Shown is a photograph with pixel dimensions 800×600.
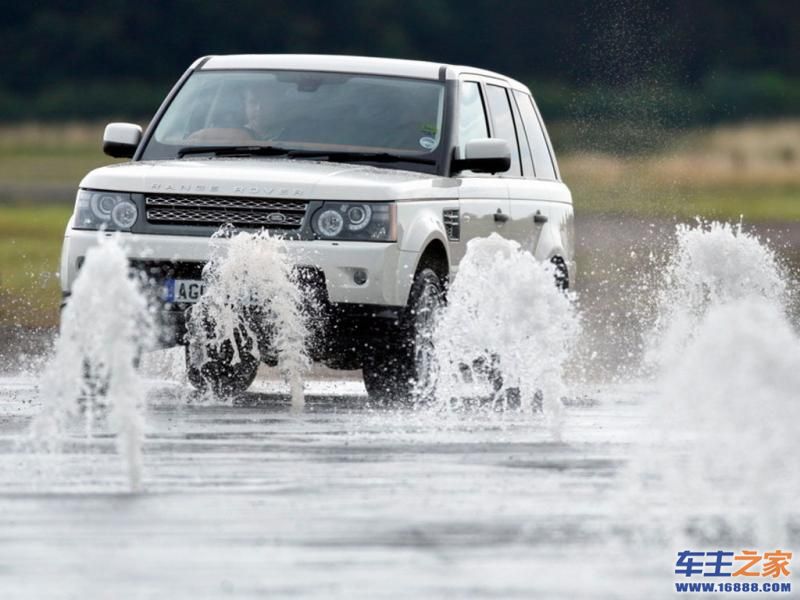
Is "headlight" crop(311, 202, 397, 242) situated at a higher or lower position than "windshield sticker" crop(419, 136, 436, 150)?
lower

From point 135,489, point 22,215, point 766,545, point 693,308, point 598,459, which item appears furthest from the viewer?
point 22,215

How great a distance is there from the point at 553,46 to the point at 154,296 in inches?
2554

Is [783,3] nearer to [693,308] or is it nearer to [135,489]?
[693,308]

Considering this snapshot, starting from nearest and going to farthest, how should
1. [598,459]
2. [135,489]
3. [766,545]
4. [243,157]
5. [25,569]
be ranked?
[25,569] → [766,545] → [135,489] → [598,459] → [243,157]

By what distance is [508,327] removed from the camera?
12.5 meters

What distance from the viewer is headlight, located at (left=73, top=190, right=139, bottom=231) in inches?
503

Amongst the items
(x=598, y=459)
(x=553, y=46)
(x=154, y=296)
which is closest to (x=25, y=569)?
(x=598, y=459)

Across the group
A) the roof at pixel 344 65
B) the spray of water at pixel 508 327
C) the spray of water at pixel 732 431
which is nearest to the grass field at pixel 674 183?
the roof at pixel 344 65

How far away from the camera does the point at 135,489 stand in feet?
29.5

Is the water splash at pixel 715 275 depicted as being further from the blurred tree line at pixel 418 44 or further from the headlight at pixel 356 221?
the blurred tree line at pixel 418 44

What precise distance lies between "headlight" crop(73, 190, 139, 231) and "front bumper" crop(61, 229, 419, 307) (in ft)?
0.45

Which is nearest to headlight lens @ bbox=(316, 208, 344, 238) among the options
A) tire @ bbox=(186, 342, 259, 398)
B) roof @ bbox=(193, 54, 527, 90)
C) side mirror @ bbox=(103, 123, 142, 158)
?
tire @ bbox=(186, 342, 259, 398)

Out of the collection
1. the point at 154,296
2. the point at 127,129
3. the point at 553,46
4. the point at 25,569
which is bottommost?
the point at 25,569

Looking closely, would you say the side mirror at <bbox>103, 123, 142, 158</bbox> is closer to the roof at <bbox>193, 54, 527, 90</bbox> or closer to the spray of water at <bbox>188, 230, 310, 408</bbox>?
the roof at <bbox>193, 54, 527, 90</bbox>
